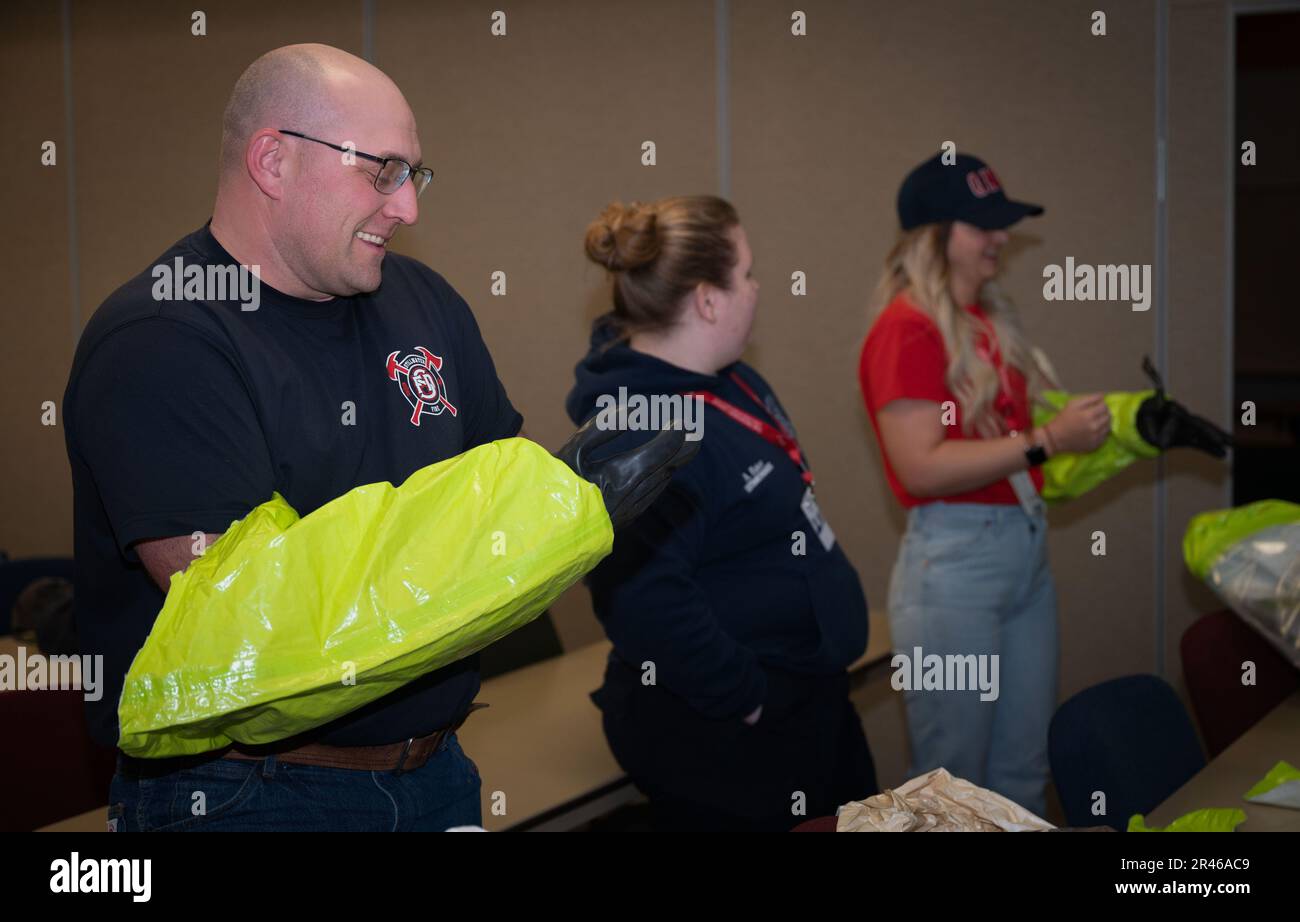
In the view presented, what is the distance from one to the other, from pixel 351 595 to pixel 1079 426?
5.80 feet

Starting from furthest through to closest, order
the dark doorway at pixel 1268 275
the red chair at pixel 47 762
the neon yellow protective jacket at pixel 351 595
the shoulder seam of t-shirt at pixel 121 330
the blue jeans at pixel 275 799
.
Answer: the dark doorway at pixel 1268 275, the red chair at pixel 47 762, the blue jeans at pixel 275 799, the shoulder seam of t-shirt at pixel 121 330, the neon yellow protective jacket at pixel 351 595

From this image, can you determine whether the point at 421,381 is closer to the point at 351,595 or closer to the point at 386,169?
the point at 386,169

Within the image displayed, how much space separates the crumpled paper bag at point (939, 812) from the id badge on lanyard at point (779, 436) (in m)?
0.68

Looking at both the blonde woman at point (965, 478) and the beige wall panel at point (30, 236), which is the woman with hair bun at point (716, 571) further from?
the beige wall panel at point (30, 236)

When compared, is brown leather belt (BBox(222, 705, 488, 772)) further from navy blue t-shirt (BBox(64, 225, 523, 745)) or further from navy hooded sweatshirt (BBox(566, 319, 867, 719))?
navy hooded sweatshirt (BBox(566, 319, 867, 719))

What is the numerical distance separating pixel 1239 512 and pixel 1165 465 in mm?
1455

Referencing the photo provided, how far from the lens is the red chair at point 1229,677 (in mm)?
2209

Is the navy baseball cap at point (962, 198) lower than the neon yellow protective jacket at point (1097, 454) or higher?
higher

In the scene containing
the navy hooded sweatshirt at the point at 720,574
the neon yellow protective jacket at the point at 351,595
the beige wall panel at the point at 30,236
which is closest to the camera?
the neon yellow protective jacket at the point at 351,595

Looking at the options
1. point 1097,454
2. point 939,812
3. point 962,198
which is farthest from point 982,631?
point 939,812

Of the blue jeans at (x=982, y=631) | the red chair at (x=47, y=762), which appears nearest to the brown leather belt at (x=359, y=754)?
the red chair at (x=47, y=762)

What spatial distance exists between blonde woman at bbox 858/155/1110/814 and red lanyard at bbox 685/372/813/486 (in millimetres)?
394
